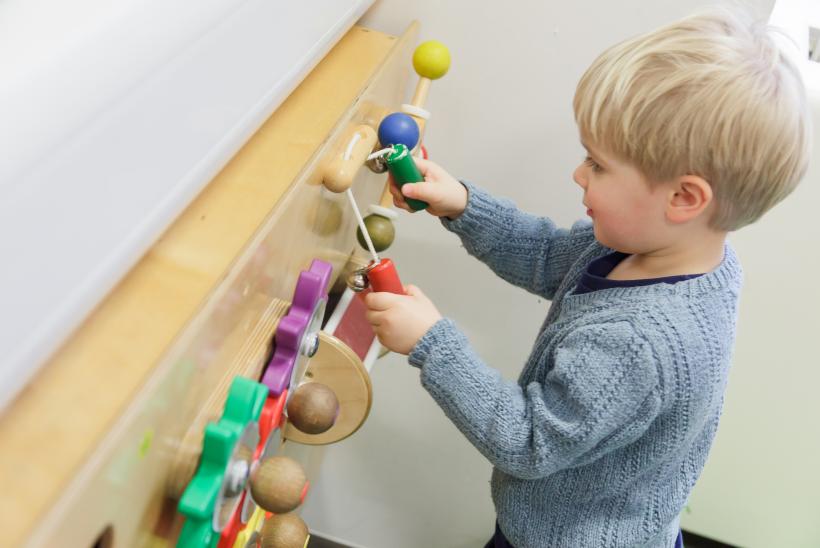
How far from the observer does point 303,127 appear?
0.60m

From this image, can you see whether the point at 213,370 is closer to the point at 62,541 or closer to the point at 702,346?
the point at 62,541

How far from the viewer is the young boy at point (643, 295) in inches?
24.9

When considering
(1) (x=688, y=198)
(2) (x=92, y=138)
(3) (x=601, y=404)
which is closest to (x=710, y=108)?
(1) (x=688, y=198)

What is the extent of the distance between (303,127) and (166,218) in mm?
206

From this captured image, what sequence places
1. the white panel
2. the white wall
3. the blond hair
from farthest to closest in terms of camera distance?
1. the white wall
2. the blond hair
3. the white panel

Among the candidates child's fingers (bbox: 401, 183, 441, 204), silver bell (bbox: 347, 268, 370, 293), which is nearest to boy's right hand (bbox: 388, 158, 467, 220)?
child's fingers (bbox: 401, 183, 441, 204)

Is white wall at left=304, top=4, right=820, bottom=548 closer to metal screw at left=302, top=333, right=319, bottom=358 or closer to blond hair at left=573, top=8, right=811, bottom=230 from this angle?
blond hair at left=573, top=8, right=811, bottom=230

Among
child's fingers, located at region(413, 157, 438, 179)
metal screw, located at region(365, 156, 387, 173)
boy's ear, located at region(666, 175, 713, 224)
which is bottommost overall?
metal screw, located at region(365, 156, 387, 173)

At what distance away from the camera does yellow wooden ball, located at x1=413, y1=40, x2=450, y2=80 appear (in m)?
0.81

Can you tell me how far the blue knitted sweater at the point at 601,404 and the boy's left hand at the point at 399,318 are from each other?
1cm

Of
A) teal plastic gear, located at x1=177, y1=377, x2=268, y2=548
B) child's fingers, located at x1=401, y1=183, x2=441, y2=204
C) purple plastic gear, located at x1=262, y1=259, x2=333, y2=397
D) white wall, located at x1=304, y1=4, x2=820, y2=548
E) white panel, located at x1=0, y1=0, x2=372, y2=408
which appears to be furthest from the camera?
white wall, located at x1=304, y1=4, x2=820, y2=548

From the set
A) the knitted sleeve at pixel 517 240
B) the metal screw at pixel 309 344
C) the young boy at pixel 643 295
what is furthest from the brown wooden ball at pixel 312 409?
the knitted sleeve at pixel 517 240

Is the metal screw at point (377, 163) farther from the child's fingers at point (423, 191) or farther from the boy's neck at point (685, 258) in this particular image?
the boy's neck at point (685, 258)

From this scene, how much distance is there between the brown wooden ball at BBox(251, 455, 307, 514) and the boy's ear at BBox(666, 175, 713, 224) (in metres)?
0.37
